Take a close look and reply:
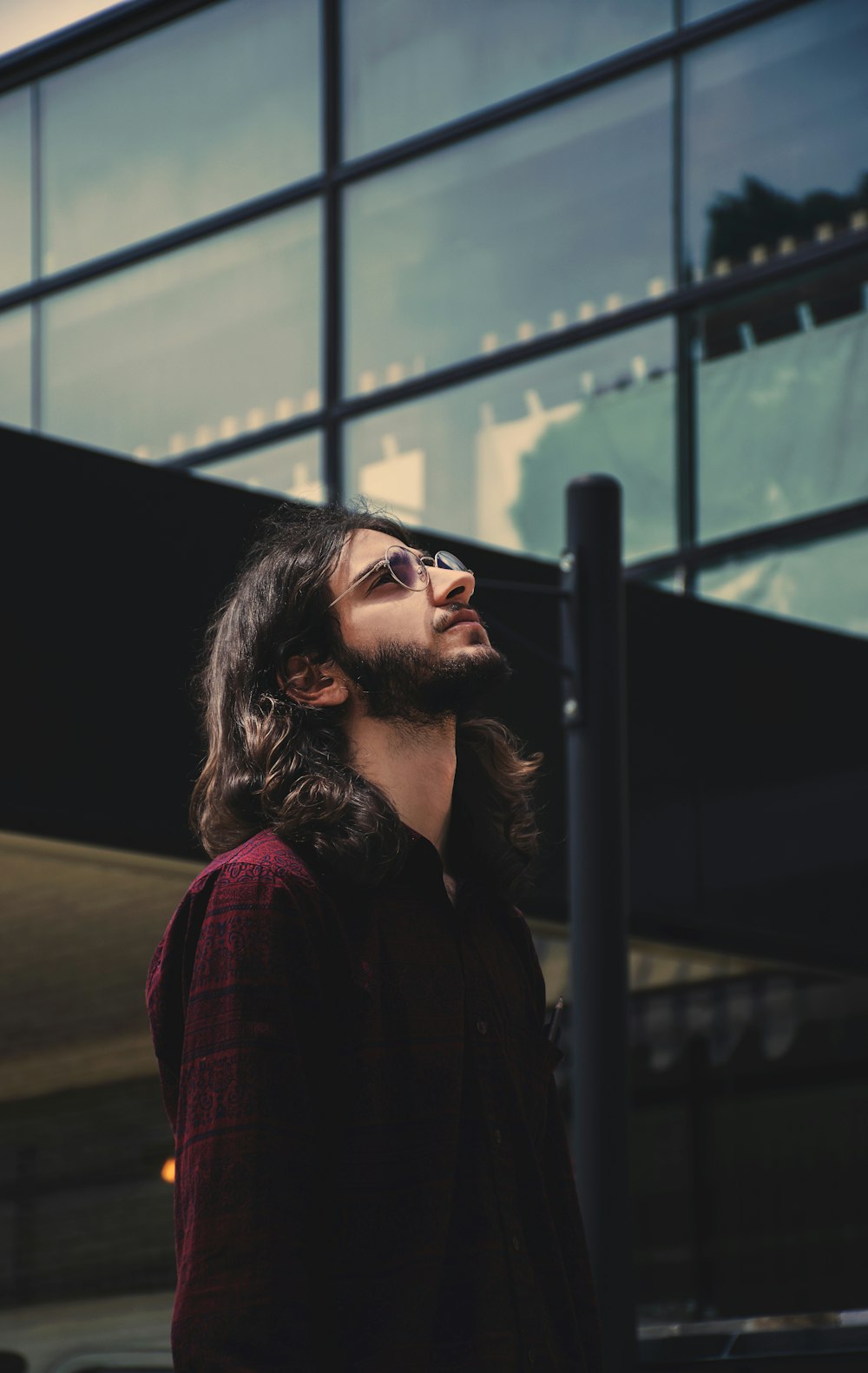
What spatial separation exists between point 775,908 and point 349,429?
4.82m

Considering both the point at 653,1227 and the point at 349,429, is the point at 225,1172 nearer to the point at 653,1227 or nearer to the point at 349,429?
the point at 653,1227

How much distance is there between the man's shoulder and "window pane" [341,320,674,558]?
9455 mm

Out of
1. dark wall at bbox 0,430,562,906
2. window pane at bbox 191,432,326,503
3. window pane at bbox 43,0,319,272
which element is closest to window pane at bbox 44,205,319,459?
window pane at bbox 191,432,326,503

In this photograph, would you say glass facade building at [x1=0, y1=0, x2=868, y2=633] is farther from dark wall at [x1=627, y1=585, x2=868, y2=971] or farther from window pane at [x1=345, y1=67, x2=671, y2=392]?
dark wall at [x1=627, y1=585, x2=868, y2=971]

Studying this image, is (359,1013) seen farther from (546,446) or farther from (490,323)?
(490,323)

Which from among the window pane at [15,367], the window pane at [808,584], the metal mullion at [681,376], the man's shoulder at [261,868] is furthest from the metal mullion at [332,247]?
the man's shoulder at [261,868]

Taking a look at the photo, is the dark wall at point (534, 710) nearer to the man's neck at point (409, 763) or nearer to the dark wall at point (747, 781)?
the dark wall at point (747, 781)

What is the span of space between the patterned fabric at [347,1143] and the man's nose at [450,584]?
38cm

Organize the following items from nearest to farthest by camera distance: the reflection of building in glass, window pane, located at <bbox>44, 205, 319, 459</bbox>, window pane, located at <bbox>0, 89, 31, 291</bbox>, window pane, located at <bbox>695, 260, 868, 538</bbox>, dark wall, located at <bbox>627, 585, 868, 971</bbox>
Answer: dark wall, located at <bbox>627, 585, 868, 971</bbox> → the reflection of building in glass → window pane, located at <bbox>695, 260, 868, 538</bbox> → window pane, located at <bbox>44, 205, 319, 459</bbox> → window pane, located at <bbox>0, 89, 31, 291</bbox>

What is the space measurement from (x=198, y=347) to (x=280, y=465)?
1.06 m

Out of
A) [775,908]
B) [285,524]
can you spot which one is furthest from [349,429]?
[285,524]

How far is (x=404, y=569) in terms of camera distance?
3107 mm

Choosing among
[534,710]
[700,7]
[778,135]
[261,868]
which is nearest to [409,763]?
[261,868]

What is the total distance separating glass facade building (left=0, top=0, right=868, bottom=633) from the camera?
12.0 m
